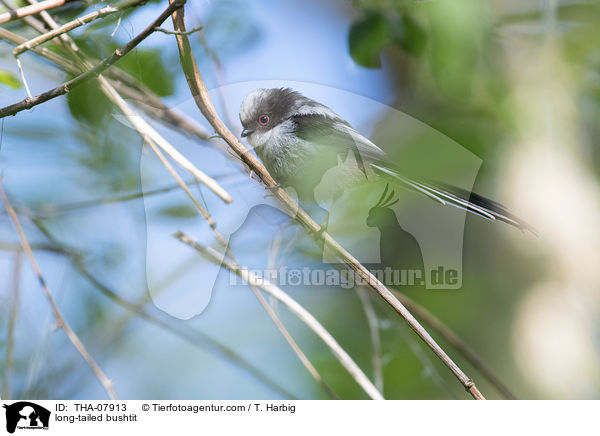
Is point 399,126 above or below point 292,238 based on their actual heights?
above

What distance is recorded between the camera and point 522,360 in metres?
1.11

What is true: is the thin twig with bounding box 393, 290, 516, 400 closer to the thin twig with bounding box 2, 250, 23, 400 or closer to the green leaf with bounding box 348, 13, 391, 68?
the green leaf with bounding box 348, 13, 391, 68

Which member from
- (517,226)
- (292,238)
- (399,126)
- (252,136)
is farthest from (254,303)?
(517,226)

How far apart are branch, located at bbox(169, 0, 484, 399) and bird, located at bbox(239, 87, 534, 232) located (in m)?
0.03

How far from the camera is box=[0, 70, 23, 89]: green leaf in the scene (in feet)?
2.36

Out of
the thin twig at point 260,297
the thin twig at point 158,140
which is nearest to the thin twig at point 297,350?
the thin twig at point 260,297

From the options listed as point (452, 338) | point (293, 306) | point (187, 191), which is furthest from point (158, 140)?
point (452, 338)

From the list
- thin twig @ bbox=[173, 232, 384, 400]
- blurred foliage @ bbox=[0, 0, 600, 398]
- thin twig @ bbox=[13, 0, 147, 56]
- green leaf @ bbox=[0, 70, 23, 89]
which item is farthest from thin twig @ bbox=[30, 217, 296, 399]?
thin twig @ bbox=[13, 0, 147, 56]

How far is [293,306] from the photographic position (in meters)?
0.73

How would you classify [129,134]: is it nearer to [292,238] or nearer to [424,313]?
[292,238]

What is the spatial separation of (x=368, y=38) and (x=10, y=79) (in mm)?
565

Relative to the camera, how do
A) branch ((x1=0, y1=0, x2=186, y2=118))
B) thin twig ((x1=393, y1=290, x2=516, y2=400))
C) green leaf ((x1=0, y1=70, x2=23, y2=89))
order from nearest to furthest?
branch ((x1=0, y1=0, x2=186, y2=118)) → green leaf ((x1=0, y1=70, x2=23, y2=89)) → thin twig ((x1=393, y1=290, x2=516, y2=400))

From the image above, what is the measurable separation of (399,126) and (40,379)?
74cm

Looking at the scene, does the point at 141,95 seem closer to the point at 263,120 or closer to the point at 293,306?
the point at 263,120
